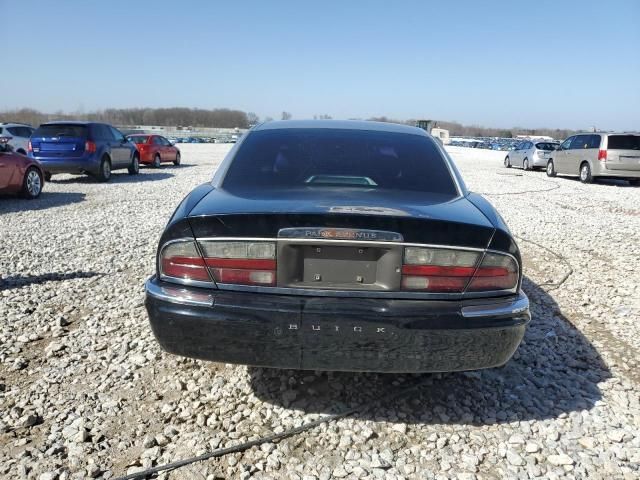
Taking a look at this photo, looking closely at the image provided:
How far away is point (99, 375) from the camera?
3061mm

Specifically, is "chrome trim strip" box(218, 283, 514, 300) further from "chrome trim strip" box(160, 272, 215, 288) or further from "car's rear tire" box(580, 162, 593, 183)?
"car's rear tire" box(580, 162, 593, 183)

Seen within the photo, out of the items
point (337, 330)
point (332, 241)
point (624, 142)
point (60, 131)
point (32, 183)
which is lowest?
point (337, 330)

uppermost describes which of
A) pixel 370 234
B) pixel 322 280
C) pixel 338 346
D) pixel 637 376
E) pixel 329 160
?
pixel 329 160

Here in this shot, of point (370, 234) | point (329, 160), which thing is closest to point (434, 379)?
point (370, 234)

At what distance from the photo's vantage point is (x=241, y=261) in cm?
232

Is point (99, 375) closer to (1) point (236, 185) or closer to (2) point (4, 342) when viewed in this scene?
(2) point (4, 342)

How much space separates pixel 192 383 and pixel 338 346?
116 cm

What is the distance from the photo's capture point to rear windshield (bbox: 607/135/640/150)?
14906mm

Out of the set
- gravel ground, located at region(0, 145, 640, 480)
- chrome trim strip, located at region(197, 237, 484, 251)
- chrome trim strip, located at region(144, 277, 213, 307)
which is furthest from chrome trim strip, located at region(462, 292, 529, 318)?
chrome trim strip, located at region(144, 277, 213, 307)

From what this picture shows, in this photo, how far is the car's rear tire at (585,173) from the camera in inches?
639

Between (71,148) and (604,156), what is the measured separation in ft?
50.3

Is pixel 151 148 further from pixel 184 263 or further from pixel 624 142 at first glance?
pixel 184 263

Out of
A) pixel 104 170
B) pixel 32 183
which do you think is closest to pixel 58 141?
pixel 104 170

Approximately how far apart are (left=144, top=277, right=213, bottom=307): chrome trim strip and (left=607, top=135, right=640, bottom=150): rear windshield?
1623 centimetres
